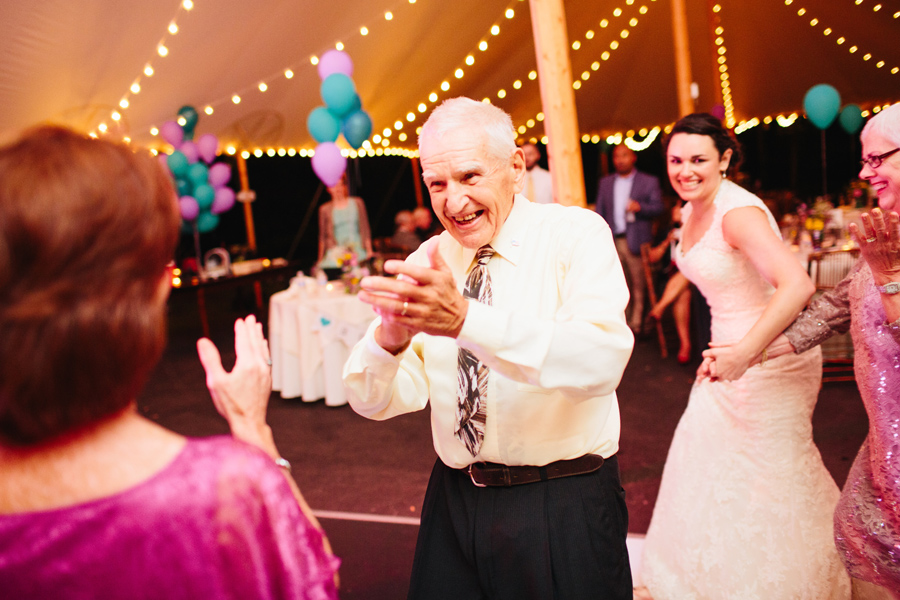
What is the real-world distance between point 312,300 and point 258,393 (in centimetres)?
382

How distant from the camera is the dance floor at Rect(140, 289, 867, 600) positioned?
8.55 feet

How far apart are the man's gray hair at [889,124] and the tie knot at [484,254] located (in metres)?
0.94

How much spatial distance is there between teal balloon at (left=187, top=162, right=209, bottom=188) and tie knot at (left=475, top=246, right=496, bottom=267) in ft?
20.8

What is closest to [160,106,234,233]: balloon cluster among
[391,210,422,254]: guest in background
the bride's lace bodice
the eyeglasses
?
[391,210,422,254]: guest in background

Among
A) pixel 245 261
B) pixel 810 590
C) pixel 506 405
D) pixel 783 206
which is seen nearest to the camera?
pixel 506 405

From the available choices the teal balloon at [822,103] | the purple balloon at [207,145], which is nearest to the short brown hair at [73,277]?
the purple balloon at [207,145]

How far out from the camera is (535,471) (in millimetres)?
1249

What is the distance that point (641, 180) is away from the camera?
18.4 feet

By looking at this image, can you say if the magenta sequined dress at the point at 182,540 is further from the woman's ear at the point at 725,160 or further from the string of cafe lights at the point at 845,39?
the string of cafe lights at the point at 845,39

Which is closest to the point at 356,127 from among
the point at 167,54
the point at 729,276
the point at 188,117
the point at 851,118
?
the point at 167,54

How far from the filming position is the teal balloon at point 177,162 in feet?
21.0

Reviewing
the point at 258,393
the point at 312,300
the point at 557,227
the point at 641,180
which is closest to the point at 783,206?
the point at 641,180

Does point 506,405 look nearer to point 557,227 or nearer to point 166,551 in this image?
point 557,227

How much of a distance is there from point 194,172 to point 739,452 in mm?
6495
